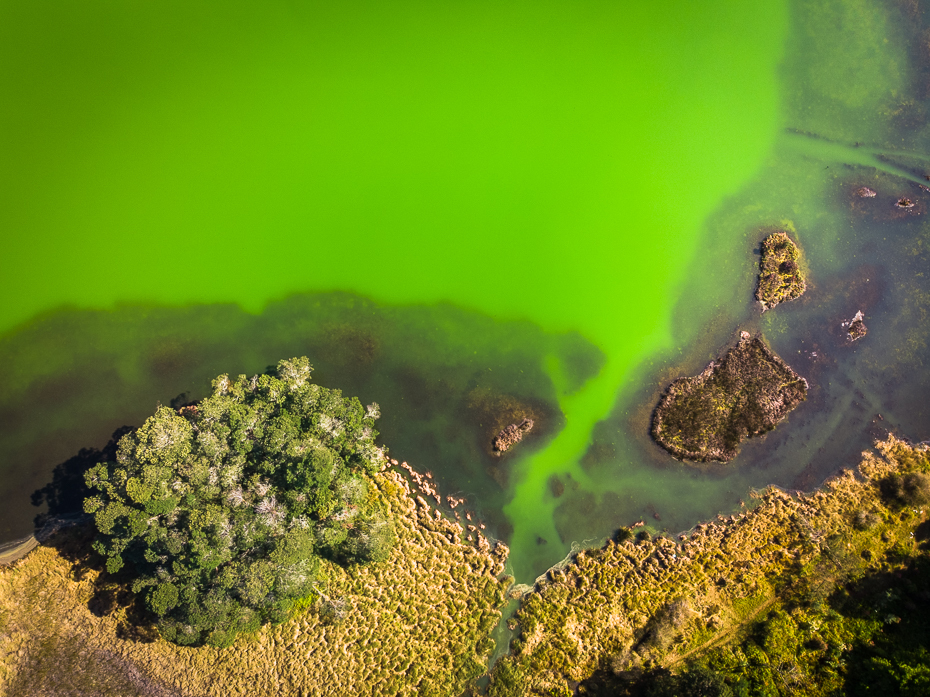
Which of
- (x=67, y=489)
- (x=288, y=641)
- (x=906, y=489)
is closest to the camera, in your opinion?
(x=288, y=641)

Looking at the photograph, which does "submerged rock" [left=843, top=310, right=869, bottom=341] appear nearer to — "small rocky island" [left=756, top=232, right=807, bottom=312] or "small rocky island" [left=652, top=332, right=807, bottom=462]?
"small rocky island" [left=756, top=232, right=807, bottom=312]

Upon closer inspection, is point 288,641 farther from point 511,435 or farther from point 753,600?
point 753,600

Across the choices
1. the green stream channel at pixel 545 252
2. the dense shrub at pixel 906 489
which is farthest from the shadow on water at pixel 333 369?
the dense shrub at pixel 906 489

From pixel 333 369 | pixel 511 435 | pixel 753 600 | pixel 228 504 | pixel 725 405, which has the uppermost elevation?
pixel 333 369

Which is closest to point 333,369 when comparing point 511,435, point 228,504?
point 228,504

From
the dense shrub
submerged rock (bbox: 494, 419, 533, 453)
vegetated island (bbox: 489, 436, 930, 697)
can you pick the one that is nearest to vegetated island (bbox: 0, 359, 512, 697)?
vegetated island (bbox: 489, 436, 930, 697)

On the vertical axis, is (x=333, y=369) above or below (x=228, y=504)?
above

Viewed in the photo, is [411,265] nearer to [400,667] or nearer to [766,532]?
[400,667]
